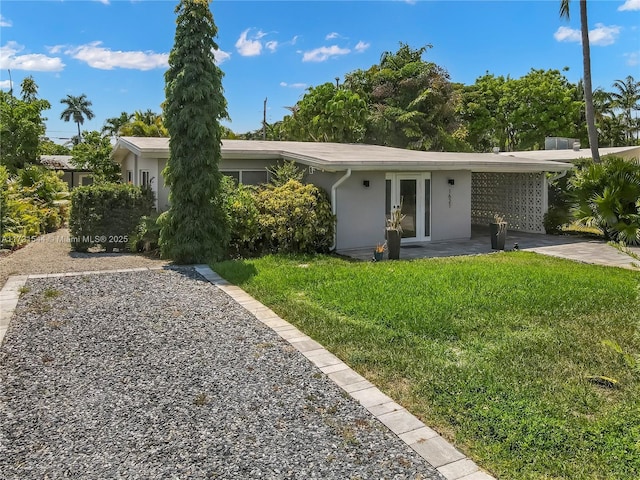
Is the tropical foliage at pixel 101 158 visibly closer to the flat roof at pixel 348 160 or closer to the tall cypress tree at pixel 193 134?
the flat roof at pixel 348 160

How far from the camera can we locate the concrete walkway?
12.2 metres

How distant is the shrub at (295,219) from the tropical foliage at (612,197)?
793 centimetres

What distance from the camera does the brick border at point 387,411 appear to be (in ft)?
11.2

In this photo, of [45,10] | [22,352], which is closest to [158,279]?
[22,352]

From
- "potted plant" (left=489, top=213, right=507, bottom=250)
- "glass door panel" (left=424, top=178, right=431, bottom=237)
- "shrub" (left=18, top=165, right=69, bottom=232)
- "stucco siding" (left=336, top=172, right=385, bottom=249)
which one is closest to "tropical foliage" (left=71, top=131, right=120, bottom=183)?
"shrub" (left=18, top=165, right=69, bottom=232)

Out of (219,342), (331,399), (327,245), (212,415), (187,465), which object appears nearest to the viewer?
(187,465)

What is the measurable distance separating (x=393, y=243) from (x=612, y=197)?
23.1 feet

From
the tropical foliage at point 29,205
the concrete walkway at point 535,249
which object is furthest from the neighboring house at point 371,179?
Answer: the tropical foliage at point 29,205

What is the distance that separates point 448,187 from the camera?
1480 centimetres

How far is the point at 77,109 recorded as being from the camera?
76.8 metres

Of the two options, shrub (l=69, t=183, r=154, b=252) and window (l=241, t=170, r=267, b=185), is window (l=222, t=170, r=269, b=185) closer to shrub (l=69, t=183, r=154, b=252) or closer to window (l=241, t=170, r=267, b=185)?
window (l=241, t=170, r=267, b=185)

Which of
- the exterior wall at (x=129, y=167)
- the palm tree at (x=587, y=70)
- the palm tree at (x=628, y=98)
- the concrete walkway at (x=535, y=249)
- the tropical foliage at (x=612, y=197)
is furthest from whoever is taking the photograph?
the palm tree at (x=628, y=98)

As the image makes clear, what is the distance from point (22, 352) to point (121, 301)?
2.33 m

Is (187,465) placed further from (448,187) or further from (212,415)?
(448,187)
